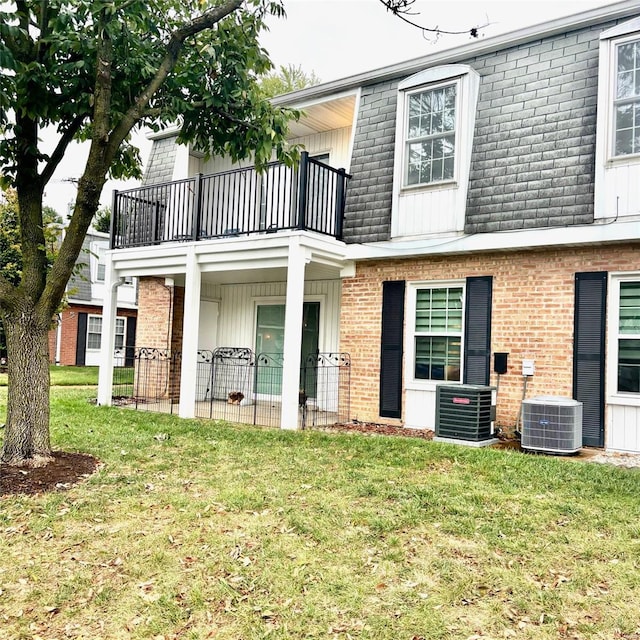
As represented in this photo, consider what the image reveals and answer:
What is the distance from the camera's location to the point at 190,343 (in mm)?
9805

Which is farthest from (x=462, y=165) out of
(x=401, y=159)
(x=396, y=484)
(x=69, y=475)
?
(x=69, y=475)

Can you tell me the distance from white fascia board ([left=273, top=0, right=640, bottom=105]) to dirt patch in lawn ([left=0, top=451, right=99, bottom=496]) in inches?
282

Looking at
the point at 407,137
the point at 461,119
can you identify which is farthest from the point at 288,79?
the point at 461,119

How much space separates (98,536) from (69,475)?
155cm

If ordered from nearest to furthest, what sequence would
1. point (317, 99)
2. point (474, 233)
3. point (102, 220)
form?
point (474, 233), point (317, 99), point (102, 220)

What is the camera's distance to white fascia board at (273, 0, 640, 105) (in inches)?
305

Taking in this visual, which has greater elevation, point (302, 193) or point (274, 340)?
point (302, 193)

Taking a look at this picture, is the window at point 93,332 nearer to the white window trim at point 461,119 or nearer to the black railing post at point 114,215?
the black railing post at point 114,215

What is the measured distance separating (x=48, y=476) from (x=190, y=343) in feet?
14.2

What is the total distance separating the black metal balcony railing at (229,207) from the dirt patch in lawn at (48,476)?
3.93 meters

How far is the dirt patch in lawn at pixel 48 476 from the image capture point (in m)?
5.29

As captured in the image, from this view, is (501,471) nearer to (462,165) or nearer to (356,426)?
(356,426)

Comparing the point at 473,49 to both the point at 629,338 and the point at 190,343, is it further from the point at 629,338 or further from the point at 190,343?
the point at 190,343

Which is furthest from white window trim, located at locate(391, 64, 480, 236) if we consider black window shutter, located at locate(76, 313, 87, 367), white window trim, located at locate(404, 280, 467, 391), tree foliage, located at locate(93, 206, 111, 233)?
tree foliage, located at locate(93, 206, 111, 233)
